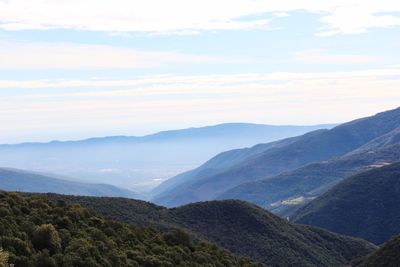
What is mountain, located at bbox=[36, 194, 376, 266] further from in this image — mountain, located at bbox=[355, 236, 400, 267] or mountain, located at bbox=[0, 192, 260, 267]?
mountain, located at bbox=[0, 192, 260, 267]

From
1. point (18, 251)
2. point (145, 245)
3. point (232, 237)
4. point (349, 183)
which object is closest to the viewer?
point (18, 251)

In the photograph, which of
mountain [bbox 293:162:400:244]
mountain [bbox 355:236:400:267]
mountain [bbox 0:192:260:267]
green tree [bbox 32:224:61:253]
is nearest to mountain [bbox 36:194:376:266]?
mountain [bbox 355:236:400:267]

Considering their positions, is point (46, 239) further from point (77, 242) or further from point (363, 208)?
point (363, 208)

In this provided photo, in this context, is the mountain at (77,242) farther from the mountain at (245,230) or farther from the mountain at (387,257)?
the mountain at (245,230)

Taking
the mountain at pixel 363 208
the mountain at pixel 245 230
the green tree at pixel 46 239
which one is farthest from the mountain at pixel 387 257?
the mountain at pixel 363 208

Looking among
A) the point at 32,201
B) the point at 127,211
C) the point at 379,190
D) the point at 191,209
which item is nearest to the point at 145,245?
the point at 32,201

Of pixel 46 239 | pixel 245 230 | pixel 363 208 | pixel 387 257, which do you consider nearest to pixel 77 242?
pixel 46 239

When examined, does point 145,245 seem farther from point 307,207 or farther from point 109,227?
point 307,207
